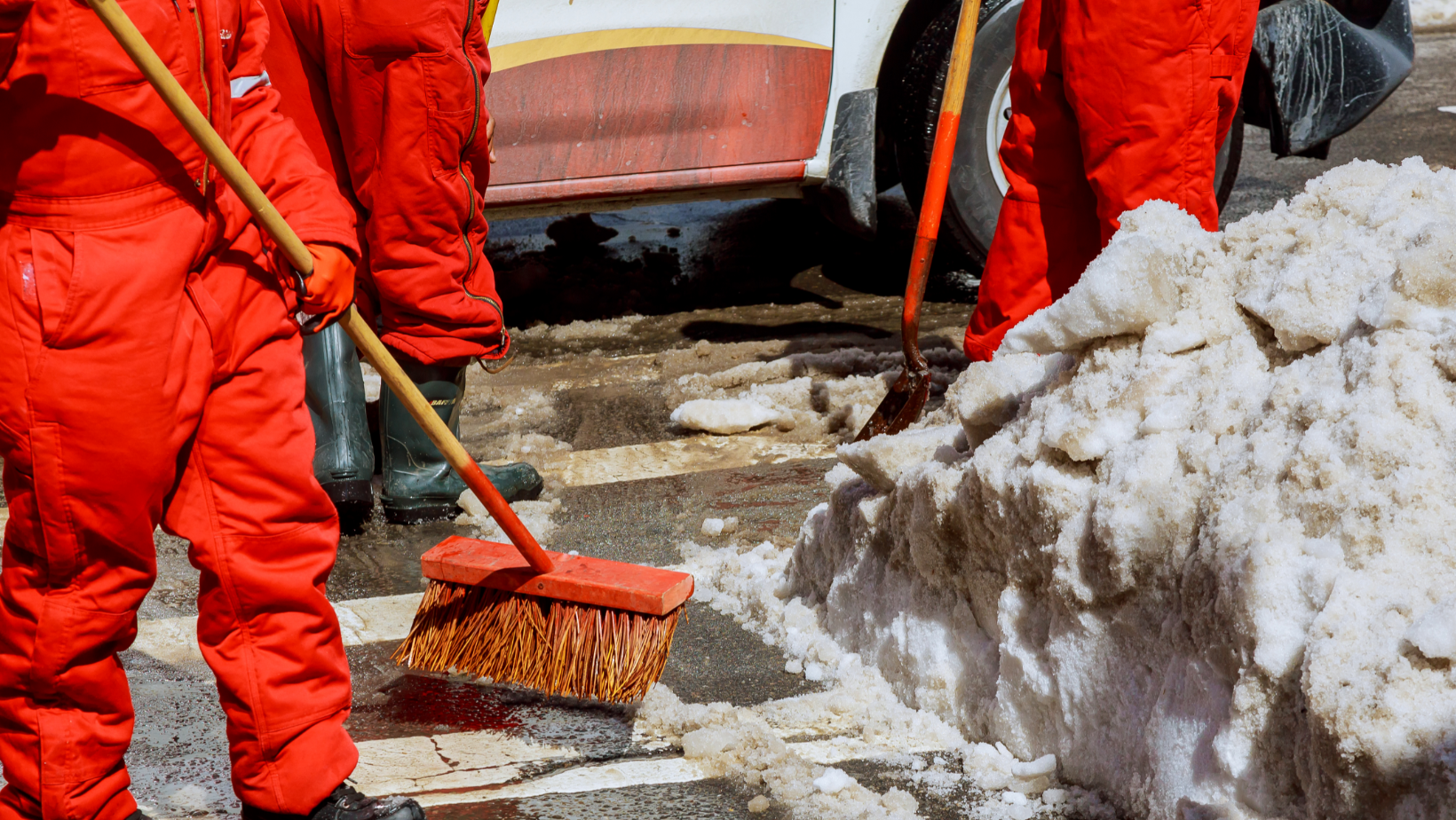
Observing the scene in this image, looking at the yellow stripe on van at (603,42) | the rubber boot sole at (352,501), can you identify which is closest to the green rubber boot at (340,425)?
the rubber boot sole at (352,501)

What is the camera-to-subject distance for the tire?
187 inches

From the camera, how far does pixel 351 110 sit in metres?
3.46

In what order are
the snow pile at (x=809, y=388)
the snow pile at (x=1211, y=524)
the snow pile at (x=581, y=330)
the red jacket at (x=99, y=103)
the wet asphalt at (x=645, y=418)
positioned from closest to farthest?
1. the snow pile at (x=1211, y=524)
2. the red jacket at (x=99, y=103)
3. the wet asphalt at (x=645, y=418)
4. the snow pile at (x=809, y=388)
5. the snow pile at (x=581, y=330)

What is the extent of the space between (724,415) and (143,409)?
8.15ft

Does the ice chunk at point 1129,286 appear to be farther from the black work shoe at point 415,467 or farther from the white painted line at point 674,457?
the black work shoe at point 415,467

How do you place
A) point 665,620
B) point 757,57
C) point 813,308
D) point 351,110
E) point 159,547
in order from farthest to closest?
point 813,308 → point 757,57 → point 159,547 → point 351,110 → point 665,620

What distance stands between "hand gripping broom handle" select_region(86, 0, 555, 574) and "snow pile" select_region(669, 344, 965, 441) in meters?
1.69

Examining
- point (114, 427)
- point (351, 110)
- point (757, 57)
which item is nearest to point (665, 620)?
point (114, 427)

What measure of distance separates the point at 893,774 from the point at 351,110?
2269 millimetres

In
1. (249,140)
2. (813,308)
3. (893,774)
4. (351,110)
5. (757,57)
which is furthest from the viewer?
(813,308)

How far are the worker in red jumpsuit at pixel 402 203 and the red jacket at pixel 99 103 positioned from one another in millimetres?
1292

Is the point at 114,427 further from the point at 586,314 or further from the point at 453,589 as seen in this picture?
the point at 586,314

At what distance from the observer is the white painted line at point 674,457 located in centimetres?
404

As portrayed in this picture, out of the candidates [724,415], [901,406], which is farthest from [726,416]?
[901,406]
